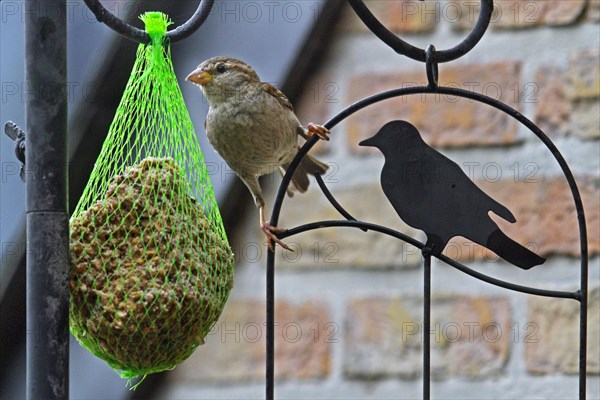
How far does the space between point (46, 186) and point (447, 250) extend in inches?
27.2

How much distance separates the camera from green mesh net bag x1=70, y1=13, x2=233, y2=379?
3.57ft

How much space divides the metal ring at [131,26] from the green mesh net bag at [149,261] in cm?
2

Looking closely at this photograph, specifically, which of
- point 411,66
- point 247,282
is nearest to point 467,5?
point 411,66

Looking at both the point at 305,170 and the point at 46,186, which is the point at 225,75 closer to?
the point at 305,170

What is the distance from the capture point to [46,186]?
952mm

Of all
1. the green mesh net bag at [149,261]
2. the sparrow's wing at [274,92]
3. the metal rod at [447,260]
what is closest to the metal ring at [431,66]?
the metal rod at [447,260]

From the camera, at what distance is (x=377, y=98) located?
102cm

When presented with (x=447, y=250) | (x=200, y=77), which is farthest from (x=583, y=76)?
(x=200, y=77)

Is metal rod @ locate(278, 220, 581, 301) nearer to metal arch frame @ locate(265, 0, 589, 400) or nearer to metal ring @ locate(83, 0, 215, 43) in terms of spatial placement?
metal arch frame @ locate(265, 0, 589, 400)

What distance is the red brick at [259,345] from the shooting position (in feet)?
4.96

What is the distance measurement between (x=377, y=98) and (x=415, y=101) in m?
0.53

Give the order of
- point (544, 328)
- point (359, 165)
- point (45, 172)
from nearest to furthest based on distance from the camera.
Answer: point (45, 172) → point (544, 328) → point (359, 165)

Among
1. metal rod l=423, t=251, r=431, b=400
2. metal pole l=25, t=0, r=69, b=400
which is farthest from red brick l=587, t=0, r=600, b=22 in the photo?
metal pole l=25, t=0, r=69, b=400

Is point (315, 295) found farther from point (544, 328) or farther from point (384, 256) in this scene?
point (544, 328)
